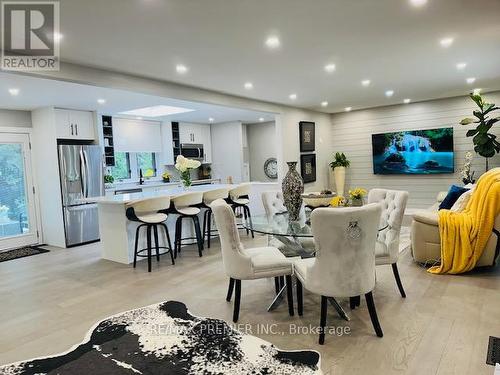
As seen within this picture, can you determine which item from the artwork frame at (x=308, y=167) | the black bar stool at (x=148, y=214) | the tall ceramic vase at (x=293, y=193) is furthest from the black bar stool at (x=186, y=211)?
the artwork frame at (x=308, y=167)

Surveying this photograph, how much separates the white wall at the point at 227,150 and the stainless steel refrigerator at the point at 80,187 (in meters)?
3.82

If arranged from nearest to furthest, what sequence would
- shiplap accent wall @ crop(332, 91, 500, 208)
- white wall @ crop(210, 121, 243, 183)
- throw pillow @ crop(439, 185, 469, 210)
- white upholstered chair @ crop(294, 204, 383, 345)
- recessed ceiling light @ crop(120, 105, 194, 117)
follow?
white upholstered chair @ crop(294, 204, 383, 345) → throw pillow @ crop(439, 185, 469, 210) → recessed ceiling light @ crop(120, 105, 194, 117) → shiplap accent wall @ crop(332, 91, 500, 208) → white wall @ crop(210, 121, 243, 183)

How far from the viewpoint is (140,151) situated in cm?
816

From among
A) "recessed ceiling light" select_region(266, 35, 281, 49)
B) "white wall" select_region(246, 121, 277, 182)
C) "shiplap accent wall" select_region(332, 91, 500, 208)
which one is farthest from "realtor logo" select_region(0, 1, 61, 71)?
"shiplap accent wall" select_region(332, 91, 500, 208)

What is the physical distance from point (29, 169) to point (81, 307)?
13.5 ft

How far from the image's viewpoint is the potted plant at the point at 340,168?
8.66 meters

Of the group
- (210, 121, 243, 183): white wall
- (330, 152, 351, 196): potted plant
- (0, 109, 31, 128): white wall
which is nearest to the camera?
(0, 109, 31, 128): white wall

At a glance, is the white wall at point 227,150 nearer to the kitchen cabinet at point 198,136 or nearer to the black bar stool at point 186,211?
the kitchen cabinet at point 198,136

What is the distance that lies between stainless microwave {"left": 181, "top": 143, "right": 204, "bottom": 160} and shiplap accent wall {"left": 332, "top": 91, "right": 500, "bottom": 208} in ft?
12.0

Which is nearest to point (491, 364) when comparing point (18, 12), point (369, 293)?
point (369, 293)

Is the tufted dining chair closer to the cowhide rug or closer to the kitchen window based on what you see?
the cowhide rug

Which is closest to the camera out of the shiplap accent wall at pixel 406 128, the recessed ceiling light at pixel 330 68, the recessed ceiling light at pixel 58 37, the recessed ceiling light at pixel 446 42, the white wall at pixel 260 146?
the recessed ceiling light at pixel 58 37

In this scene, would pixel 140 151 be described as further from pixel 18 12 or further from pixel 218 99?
pixel 18 12

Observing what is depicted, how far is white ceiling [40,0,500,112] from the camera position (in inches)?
107
